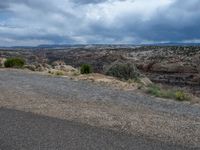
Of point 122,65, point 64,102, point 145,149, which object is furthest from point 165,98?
point 122,65

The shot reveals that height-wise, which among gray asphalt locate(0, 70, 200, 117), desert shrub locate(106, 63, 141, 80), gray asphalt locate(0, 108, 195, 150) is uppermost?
gray asphalt locate(0, 108, 195, 150)

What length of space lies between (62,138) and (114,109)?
211 inches

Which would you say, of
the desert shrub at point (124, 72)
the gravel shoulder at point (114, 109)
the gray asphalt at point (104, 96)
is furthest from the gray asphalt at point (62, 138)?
the desert shrub at point (124, 72)

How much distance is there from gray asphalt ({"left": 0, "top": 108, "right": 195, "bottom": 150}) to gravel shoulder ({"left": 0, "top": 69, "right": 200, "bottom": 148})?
2.12 ft

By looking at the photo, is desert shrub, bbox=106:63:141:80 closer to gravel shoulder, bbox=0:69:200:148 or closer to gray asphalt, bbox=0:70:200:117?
gray asphalt, bbox=0:70:200:117

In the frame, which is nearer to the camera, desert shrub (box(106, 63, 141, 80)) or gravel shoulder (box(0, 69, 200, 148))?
gravel shoulder (box(0, 69, 200, 148))

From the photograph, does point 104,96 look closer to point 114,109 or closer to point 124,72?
point 114,109

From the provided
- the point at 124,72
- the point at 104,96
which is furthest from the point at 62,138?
the point at 124,72

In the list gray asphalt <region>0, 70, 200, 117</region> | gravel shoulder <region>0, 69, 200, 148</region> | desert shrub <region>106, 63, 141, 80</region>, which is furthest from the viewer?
desert shrub <region>106, 63, 141, 80</region>

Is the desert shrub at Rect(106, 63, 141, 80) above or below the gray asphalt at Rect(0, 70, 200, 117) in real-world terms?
below

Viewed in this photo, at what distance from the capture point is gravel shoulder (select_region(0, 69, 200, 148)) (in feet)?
39.3

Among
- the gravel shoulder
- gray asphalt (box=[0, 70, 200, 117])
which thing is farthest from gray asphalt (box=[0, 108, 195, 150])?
gray asphalt (box=[0, 70, 200, 117])

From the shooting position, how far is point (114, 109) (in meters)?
15.7

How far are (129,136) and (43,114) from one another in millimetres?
4107
